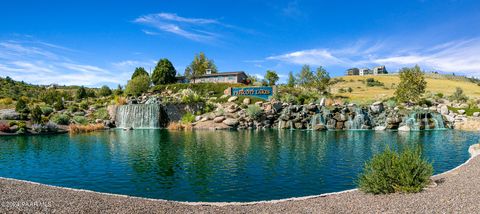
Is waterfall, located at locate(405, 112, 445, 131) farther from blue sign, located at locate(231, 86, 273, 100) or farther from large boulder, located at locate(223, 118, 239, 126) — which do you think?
blue sign, located at locate(231, 86, 273, 100)

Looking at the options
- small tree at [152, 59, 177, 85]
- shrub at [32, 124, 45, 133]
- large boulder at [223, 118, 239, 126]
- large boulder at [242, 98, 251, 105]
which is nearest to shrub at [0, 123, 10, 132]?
shrub at [32, 124, 45, 133]

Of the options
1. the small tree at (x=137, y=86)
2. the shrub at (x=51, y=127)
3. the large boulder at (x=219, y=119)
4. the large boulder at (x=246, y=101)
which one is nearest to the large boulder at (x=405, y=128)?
the large boulder at (x=219, y=119)

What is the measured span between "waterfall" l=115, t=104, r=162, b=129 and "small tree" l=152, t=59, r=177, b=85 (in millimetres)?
38047

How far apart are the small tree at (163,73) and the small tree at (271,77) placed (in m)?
30.7

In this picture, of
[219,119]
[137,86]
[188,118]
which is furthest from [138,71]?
[219,119]

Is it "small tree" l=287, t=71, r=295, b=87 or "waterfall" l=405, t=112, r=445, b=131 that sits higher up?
"small tree" l=287, t=71, r=295, b=87

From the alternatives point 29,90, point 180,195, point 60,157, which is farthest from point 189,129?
point 29,90

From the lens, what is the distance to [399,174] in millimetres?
12648

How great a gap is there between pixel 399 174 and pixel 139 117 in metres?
57.5

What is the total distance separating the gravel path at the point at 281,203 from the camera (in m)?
10.1

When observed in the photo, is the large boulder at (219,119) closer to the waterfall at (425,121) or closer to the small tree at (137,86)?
the waterfall at (425,121)

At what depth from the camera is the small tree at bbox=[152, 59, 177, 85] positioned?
101500 millimetres

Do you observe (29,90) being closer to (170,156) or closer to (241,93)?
(241,93)

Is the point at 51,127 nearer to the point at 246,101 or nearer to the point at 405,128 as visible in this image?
the point at 246,101
